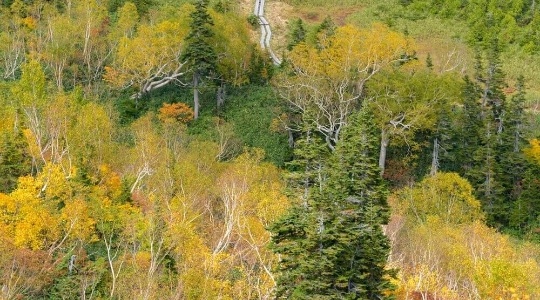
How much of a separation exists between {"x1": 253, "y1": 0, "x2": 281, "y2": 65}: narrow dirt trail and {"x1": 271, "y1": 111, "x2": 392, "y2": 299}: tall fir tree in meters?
46.6

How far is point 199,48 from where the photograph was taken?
59.4m

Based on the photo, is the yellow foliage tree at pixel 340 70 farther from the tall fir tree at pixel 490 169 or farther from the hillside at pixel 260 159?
A: the tall fir tree at pixel 490 169

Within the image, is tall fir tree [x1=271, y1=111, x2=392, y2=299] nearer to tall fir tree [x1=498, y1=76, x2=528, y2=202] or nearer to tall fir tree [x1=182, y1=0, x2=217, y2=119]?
A: tall fir tree [x1=498, y1=76, x2=528, y2=202]

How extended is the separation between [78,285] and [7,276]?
5.46m

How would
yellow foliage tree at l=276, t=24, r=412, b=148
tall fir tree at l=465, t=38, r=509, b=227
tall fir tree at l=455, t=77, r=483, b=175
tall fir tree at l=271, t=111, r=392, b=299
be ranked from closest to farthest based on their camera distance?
tall fir tree at l=271, t=111, r=392, b=299
yellow foliage tree at l=276, t=24, r=412, b=148
tall fir tree at l=465, t=38, r=509, b=227
tall fir tree at l=455, t=77, r=483, b=175

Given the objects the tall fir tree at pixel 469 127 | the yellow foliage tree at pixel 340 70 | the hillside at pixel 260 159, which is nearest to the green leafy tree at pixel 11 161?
the hillside at pixel 260 159

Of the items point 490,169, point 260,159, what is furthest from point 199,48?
point 490,169

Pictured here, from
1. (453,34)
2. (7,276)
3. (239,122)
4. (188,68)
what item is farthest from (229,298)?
(453,34)

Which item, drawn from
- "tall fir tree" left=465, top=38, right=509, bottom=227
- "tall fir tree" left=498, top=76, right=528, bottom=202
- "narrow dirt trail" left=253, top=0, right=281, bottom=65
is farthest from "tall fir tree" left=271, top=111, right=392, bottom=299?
"narrow dirt trail" left=253, top=0, right=281, bottom=65

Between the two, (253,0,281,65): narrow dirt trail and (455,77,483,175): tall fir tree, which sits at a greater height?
(253,0,281,65): narrow dirt trail

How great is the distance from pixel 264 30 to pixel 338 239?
64.9 m

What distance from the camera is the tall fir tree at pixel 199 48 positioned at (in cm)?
5941

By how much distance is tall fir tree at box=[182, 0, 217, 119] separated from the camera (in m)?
59.4

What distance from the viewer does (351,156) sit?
1176 inches
